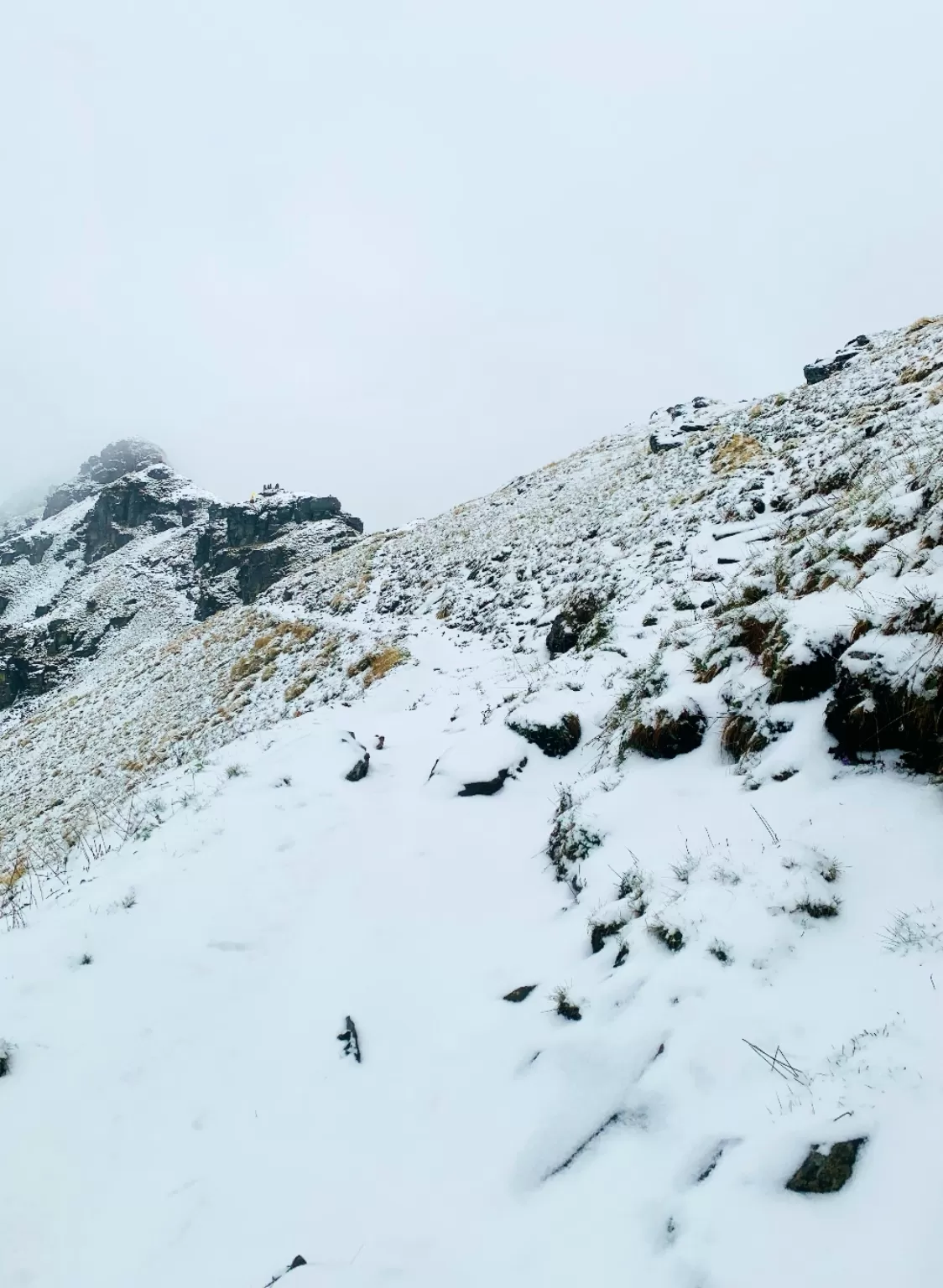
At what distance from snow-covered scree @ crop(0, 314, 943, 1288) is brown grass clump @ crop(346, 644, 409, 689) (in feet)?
18.8

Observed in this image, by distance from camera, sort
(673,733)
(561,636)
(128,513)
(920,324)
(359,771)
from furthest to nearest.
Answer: (128,513), (920,324), (561,636), (359,771), (673,733)

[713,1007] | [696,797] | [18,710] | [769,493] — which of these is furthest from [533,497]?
[18,710]

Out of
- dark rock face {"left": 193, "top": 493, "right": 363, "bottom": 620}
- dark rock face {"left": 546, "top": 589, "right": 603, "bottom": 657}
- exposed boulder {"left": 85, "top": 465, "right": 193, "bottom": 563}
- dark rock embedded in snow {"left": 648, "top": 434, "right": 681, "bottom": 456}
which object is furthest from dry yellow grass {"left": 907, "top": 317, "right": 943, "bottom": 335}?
exposed boulder {"left": 85, "top": 465, "right": 193, "bottom": 563}

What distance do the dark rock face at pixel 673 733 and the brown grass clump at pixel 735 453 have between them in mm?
14129

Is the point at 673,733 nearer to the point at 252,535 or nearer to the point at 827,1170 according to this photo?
A: the point at 827,1170

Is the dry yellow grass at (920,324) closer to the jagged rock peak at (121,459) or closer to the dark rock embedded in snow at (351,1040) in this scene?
the dark rock embedded in snow at (351,1040)

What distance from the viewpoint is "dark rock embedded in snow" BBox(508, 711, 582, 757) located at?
8.08m

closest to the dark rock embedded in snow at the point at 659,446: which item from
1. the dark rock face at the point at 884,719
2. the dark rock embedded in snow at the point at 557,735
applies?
the dark rock embedded in snow at the point at 557,735

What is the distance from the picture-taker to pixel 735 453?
2039 centimetres

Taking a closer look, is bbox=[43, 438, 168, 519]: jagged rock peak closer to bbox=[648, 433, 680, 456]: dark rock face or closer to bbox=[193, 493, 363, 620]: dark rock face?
bbox=[193, 493, 363, 620]: dark rock face

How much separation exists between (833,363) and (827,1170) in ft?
105

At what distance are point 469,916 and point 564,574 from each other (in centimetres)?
1300

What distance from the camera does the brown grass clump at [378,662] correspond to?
1555 centimetres

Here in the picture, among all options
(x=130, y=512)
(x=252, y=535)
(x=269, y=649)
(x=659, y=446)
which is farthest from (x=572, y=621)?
(x=130, y=512)
